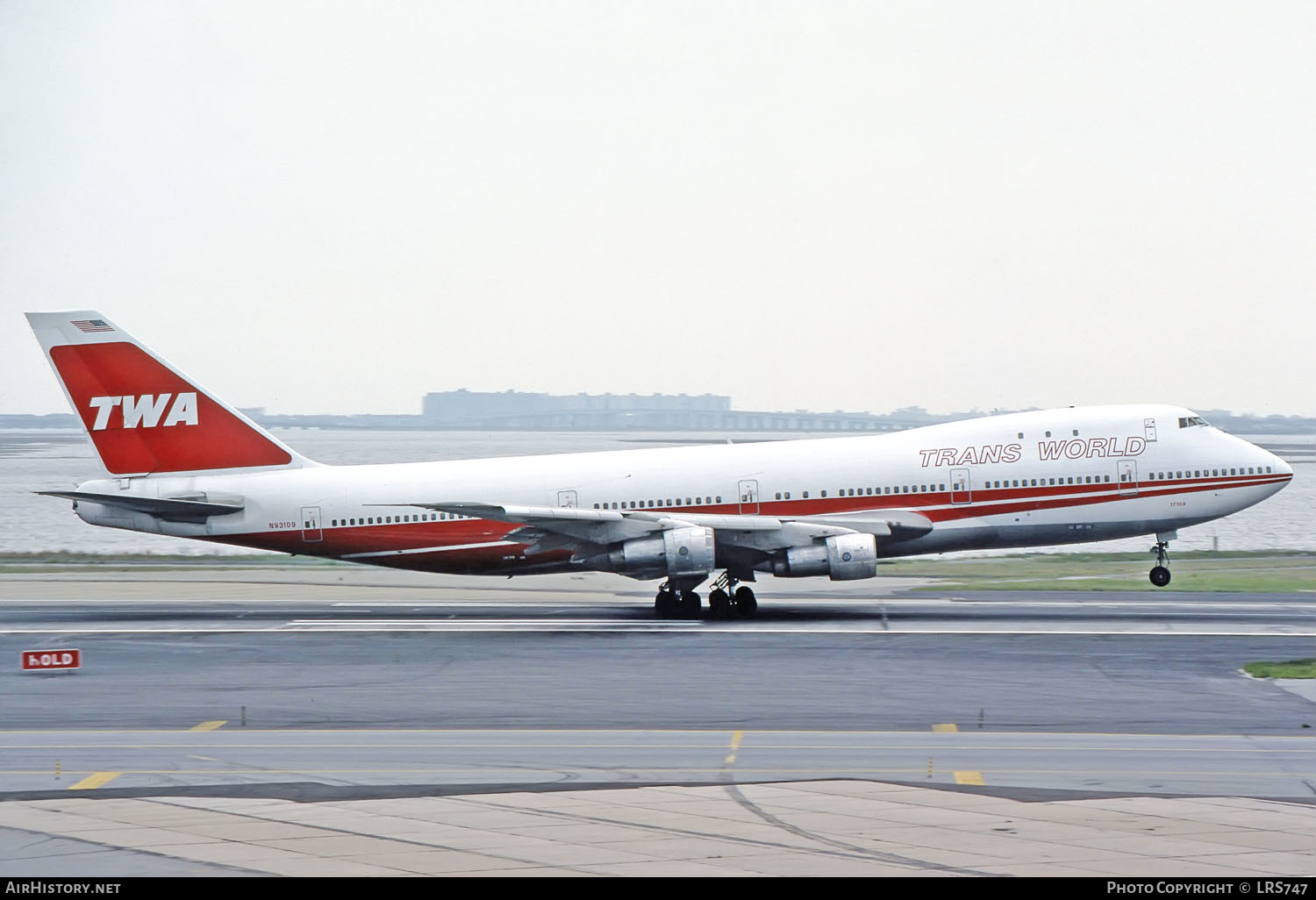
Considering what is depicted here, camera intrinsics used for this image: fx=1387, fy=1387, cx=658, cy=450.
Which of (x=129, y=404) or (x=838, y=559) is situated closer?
(x=838, y=559)

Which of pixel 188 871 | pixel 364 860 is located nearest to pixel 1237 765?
pixel 364 860

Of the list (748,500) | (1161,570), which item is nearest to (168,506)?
(748,500)

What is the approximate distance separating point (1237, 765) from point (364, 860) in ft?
36.2

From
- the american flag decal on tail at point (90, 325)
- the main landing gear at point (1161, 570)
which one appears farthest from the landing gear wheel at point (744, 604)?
the american flag decal on tail at point (90, 325)

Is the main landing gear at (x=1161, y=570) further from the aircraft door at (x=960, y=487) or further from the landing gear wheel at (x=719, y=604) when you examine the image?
the landing gear wheel at (x=719, y=604)

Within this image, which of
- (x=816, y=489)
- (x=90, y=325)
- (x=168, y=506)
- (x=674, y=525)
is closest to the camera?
(x=674, y=525)

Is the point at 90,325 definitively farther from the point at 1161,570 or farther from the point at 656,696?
the point at 1161,570

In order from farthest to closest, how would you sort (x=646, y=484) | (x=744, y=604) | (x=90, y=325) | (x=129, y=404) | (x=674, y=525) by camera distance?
(x=129, y=404)
(x=90, y=325)
(x=646, y=484)
(x=744, y=604)
(x=674, y=525)

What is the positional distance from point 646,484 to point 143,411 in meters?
13.7

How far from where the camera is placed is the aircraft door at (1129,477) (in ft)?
122

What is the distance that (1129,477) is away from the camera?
37.1m

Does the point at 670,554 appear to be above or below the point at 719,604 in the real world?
above

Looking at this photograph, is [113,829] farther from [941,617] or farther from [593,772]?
[941,617]

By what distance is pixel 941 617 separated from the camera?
3512 cm
